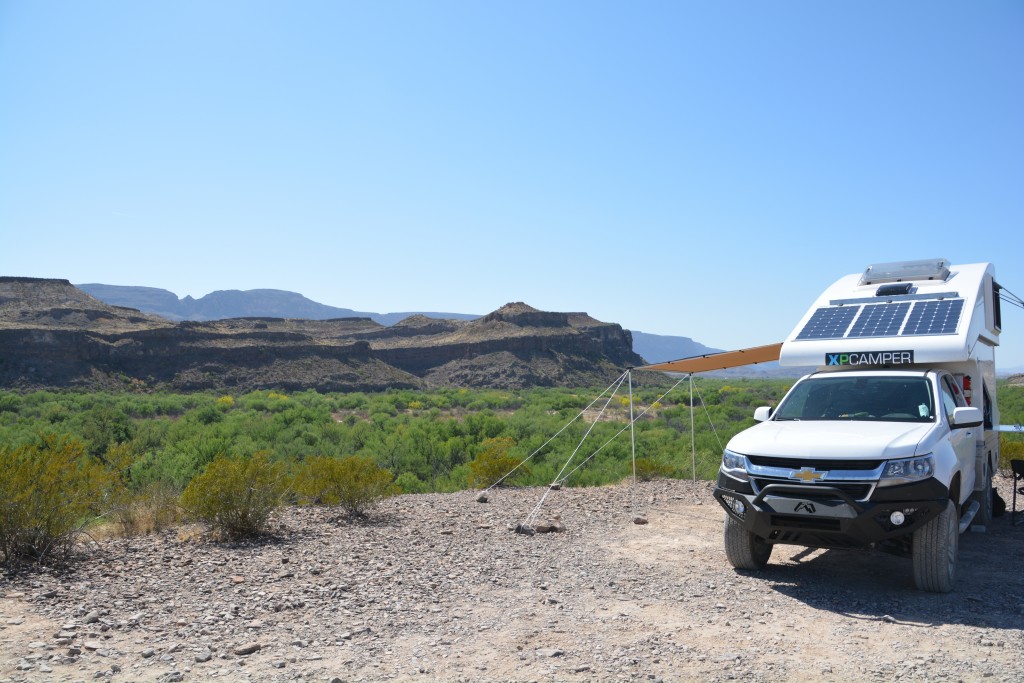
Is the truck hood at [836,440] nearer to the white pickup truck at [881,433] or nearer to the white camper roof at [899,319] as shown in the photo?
the white pickup truck at [881,433]

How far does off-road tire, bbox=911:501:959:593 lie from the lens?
22.4 feet

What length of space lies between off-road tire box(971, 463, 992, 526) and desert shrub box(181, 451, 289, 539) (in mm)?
8157

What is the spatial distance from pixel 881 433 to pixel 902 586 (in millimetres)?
1546

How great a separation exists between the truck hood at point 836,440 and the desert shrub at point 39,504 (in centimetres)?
654

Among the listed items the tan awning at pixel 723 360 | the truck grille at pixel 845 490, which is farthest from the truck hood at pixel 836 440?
the tan awning at pixel 723 360

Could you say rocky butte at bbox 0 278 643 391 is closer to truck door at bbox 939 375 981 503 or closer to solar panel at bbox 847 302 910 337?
solar panel at bbox 847 302 910 337

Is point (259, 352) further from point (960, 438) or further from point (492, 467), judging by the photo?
point (960, 438)

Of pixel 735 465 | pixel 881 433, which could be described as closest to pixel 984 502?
pixel 881 433

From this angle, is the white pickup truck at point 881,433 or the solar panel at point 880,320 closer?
the white pickup truck at point 881,433

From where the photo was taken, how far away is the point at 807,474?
6848mm

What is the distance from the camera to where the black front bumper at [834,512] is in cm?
663

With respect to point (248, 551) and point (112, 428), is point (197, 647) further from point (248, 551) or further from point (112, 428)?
point (112, 428)

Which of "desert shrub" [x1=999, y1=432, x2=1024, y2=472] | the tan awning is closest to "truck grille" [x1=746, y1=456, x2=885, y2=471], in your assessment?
the tan awning

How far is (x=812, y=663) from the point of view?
5.34 meters
